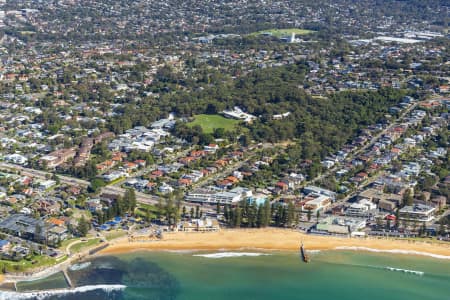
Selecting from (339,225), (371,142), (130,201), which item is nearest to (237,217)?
(339,225)

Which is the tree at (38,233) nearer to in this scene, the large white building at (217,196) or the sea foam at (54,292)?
the sea foam at (54,292)

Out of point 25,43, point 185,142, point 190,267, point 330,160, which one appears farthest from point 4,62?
point 190,267

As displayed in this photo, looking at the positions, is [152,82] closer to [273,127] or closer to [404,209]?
[273,127]

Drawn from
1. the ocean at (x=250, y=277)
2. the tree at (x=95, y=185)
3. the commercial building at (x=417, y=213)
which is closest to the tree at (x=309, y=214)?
the ocean at (x=250, y=277)

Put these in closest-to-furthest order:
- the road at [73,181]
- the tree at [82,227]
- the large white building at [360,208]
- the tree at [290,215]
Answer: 1. the tree at [82,227]
2. the tree at [290,215]
3. the large white building at [360,208]
4. the road at [73,181]

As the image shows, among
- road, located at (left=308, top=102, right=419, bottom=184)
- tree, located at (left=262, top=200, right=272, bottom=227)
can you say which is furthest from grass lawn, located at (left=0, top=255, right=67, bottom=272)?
road, located at (left=308, top=102, right=419, bottom=184)

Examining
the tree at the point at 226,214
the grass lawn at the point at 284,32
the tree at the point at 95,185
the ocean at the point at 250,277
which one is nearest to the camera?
the ocean at the point at 250,277
